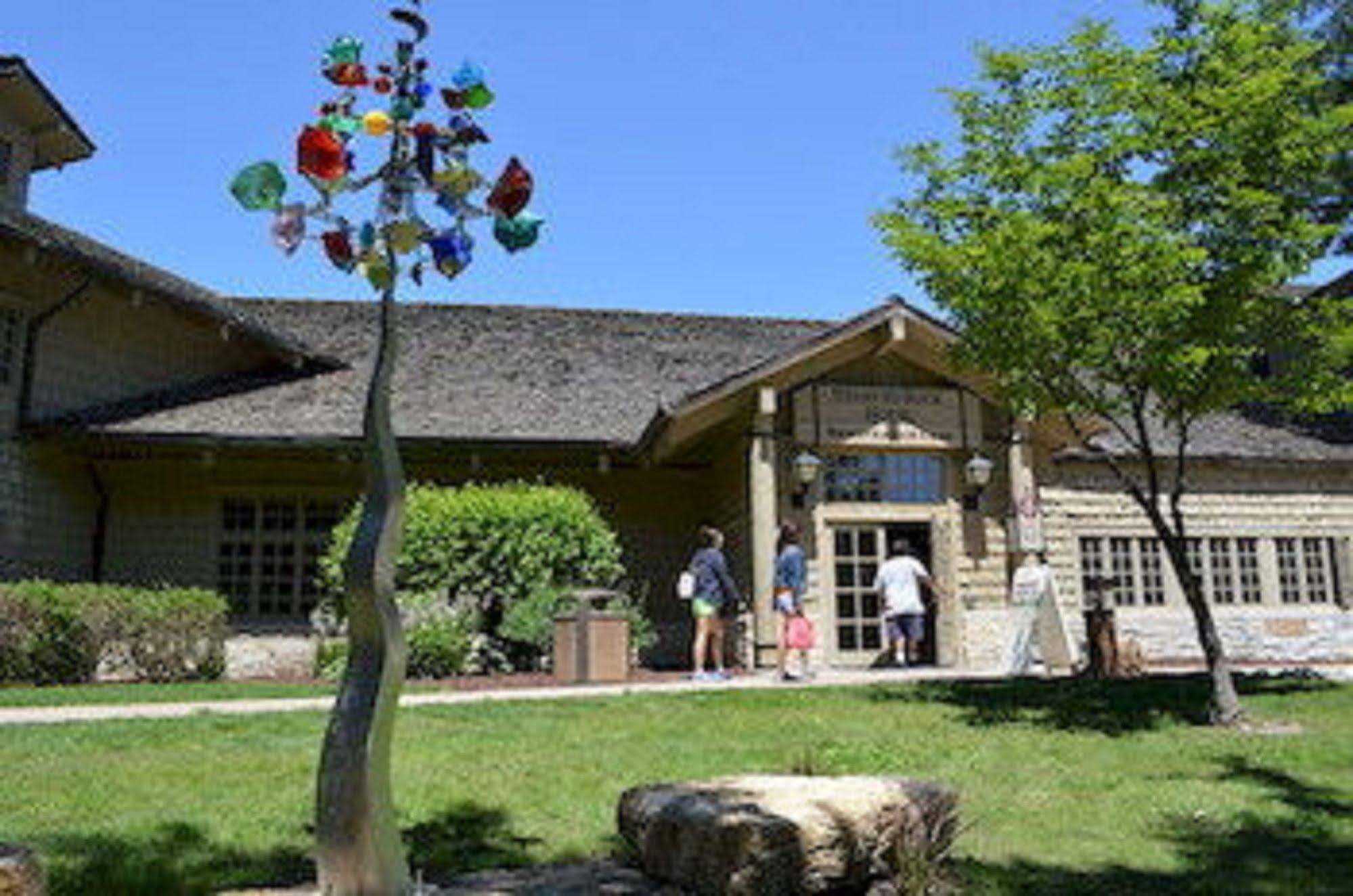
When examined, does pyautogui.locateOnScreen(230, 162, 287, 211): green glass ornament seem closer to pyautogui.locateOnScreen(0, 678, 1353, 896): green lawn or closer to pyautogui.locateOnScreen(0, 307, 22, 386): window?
pyautogui.locateOnScreen(0, 678, 1353, 896): green lawn

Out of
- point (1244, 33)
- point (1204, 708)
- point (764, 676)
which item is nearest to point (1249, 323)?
point (1244, 33)

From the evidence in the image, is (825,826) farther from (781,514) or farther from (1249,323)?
(781,514)

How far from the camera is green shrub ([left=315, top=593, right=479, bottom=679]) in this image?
1393 cm

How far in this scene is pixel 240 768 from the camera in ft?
23.8

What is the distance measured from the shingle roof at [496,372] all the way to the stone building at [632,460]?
0.26ft

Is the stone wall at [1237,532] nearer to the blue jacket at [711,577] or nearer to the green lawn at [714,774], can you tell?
the blue jacket at [711,577]

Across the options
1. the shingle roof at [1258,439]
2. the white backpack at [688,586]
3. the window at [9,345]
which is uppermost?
the window at [9,345]

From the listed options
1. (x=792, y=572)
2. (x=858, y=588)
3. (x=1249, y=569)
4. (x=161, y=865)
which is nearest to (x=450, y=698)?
(x=792, y=572)

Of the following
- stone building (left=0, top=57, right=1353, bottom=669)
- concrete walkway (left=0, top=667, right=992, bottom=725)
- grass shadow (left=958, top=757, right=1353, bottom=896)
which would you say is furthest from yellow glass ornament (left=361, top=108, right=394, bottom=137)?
stone building (left=0, top=57, right=1353, bottom=669)

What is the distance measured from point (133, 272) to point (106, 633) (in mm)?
5874

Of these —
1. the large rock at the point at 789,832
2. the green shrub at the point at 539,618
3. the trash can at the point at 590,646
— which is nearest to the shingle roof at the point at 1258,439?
the green shrub at the point at 539,618

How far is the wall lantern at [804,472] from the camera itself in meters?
15.0

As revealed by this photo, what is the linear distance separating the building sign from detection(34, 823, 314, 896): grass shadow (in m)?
10.5

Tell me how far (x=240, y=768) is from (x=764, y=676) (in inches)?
288
